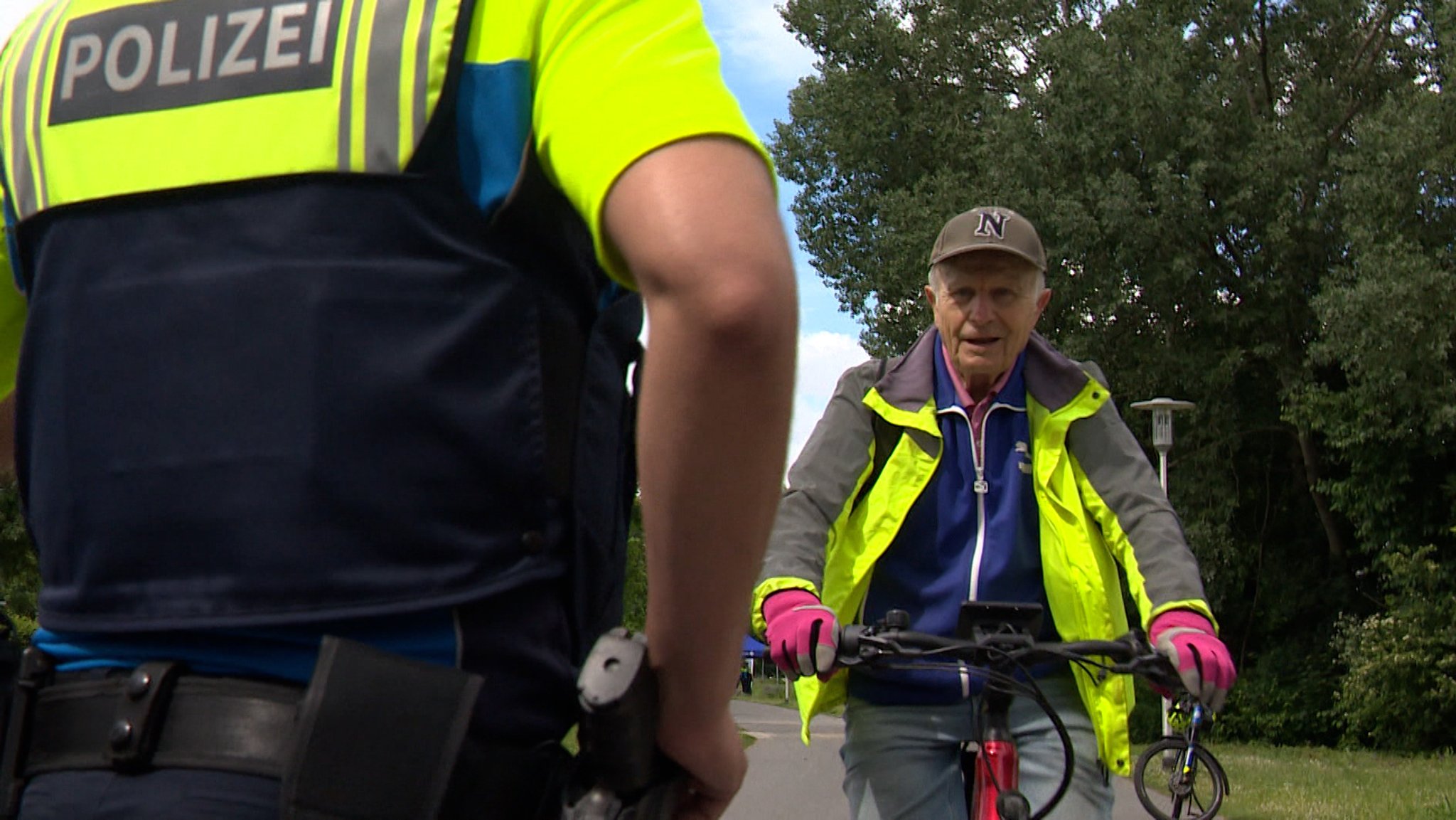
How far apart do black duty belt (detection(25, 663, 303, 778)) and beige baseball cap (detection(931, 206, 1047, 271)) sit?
269 cm

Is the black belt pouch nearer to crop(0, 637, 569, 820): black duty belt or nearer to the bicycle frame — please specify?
crop(0, 637, 569, 820): black duty belt

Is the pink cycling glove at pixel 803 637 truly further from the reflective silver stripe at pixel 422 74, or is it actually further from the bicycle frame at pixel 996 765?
the reflective silver stripe at pixel 422 74

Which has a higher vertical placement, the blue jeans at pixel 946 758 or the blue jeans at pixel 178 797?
the blue jeans at pixel 178 797

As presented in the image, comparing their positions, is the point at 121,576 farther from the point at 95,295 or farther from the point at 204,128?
the point at 204,128

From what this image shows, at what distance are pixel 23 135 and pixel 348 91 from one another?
378 mm

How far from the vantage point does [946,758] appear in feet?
12.5

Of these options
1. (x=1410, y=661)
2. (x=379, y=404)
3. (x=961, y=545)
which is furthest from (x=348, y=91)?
(x=1410, y=661)

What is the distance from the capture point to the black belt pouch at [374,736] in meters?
1.51

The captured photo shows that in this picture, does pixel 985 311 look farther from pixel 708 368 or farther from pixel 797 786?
pixel 797 786

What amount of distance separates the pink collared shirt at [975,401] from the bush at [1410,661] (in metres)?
23.8

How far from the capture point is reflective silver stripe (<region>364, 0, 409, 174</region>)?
5.28 feet

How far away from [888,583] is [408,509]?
8.07ft

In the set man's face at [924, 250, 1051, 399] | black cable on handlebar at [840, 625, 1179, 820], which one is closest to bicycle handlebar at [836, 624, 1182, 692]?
black cable on handlebar at [840, 625, 1179, 820]

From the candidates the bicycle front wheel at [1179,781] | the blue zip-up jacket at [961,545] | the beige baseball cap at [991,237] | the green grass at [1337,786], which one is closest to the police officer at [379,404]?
the blue zip-up jacket at [961,545]
